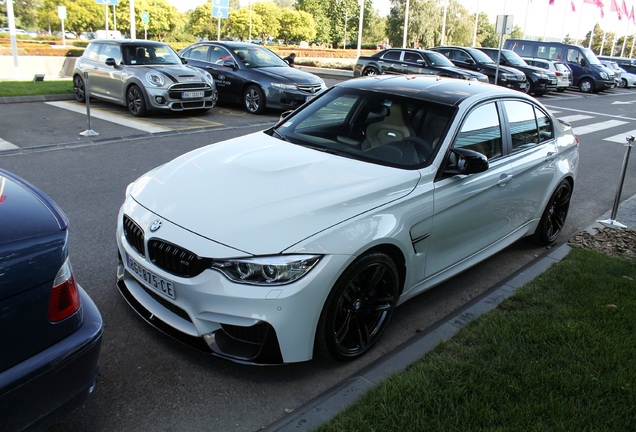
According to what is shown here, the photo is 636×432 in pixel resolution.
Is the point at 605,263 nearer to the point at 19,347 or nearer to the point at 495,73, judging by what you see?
the point at 19,347

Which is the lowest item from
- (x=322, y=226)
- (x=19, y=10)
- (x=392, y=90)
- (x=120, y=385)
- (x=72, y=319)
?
(x=120, y=385)

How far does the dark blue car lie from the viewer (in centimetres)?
205

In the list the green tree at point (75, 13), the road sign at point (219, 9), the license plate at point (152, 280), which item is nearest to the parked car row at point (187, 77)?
the license plate at point (152, 280)

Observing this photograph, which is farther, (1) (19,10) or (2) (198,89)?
(1) (19,10)

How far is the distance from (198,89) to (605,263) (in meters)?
9.79

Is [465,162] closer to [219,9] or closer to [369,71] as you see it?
[369,71]

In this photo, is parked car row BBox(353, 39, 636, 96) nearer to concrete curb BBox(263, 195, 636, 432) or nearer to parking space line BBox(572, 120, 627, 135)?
parking space line BBox(572, 120, 627, 135)

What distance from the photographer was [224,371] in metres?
3.35

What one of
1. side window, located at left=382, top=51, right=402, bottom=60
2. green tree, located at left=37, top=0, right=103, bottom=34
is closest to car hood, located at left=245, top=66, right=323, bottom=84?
side window, located at left=382, top=51, right=402, bottom=60

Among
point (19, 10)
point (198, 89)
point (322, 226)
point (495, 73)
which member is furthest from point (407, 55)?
point (19, 10)

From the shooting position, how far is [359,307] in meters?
3.45

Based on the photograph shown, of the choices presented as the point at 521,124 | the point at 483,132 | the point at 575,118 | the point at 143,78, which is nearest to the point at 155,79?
the point at 143,78

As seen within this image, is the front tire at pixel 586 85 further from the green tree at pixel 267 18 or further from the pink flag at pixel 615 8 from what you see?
the green tree at pixel 267 18

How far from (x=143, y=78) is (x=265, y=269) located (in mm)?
10215
